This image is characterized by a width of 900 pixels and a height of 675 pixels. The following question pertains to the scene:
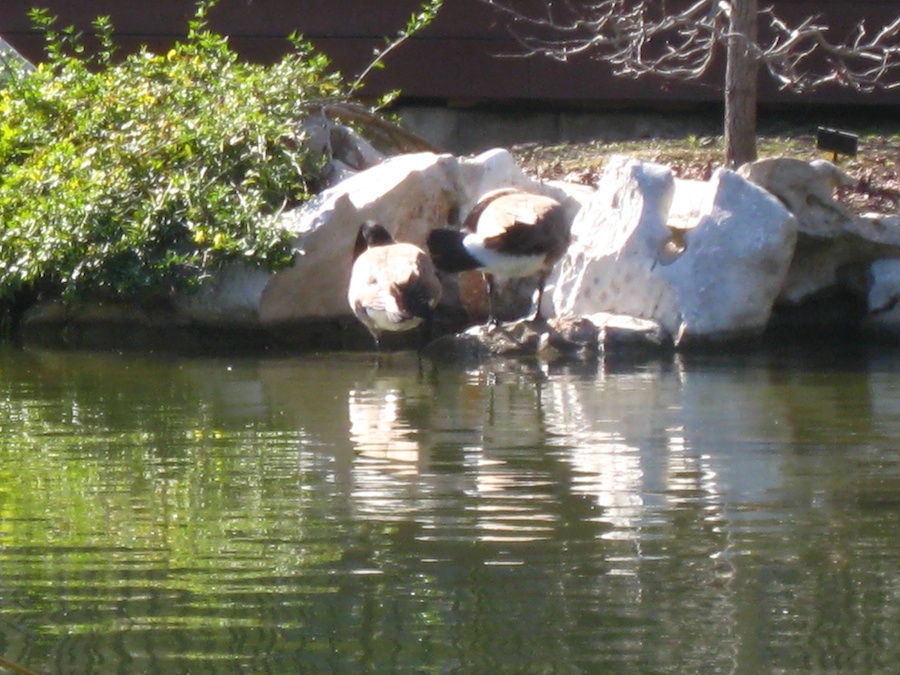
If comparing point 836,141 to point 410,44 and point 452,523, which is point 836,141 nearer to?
point 410,44

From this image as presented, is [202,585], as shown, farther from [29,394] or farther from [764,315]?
[764,315]

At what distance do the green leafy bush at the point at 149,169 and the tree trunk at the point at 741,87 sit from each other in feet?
8.33

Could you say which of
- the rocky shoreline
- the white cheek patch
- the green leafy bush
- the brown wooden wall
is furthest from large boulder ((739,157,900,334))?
the brown wooden wall

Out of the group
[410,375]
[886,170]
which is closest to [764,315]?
[410,375]

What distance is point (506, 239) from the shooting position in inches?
350

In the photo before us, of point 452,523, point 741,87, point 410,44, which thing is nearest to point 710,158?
point 741,87

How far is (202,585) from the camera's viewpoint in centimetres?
430

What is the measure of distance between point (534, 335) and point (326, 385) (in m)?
1.59

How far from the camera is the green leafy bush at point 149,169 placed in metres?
9.22

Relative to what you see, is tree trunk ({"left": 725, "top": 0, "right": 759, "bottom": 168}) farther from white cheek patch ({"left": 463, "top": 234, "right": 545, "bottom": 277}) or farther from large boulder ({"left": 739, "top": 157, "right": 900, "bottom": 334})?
white cheek patch ({"left": 463, "top": 234, "right": 545, "bottom": 277})

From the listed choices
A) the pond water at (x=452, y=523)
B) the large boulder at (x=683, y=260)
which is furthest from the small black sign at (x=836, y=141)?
the pond water at (x=452, y=523)

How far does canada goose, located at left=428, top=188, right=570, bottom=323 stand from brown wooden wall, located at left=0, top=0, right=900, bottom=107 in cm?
434

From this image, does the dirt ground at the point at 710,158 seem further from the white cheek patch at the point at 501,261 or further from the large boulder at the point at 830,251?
the white cheek patch at the point at 501,261

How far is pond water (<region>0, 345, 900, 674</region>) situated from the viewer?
3846 mm
